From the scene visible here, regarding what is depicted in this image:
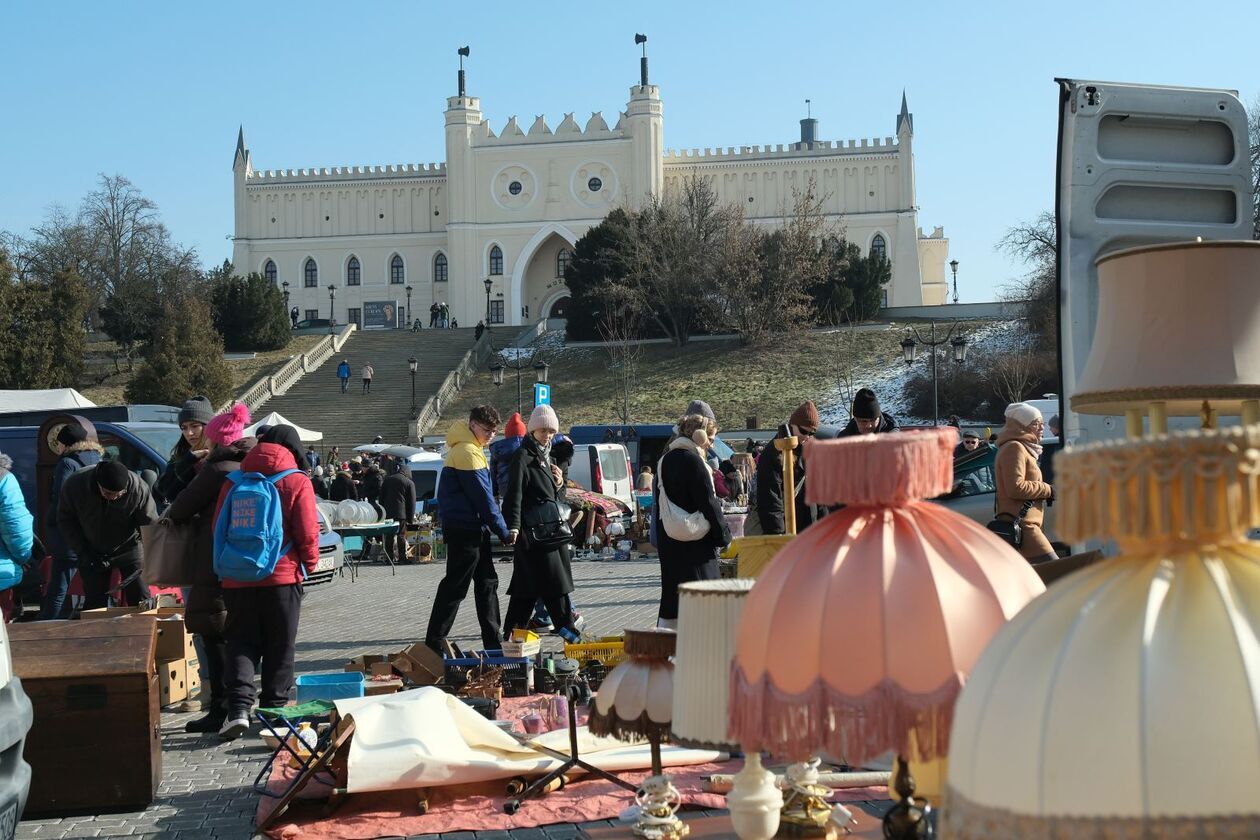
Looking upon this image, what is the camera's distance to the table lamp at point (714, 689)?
138 inches

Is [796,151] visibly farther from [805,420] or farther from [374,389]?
[805,420]

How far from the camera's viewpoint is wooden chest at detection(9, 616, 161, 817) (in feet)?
20.3

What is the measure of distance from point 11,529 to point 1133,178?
21.7 feet

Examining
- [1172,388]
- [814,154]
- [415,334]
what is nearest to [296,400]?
[415,334]

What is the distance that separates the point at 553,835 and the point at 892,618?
333 cm

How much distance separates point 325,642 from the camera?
466 inches

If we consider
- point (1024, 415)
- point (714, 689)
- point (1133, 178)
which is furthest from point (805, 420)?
point (714, 689)

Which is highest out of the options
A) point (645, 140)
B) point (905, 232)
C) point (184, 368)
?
point (645, 140)

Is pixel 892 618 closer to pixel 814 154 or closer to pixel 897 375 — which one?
pixel 897 375

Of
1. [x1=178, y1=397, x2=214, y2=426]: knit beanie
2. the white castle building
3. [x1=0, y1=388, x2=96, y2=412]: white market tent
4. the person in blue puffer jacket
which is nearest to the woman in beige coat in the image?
[x1=178, y1=397, x2=214, y2=426]: knit beanie

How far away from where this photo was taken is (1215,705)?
1436 mm

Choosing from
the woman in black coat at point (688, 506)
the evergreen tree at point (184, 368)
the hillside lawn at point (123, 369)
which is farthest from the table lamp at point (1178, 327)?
the hillside lawn at point (123, 369)

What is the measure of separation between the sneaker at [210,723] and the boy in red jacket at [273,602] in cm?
18

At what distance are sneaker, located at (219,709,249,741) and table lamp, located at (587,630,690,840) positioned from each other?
3.45 meters
